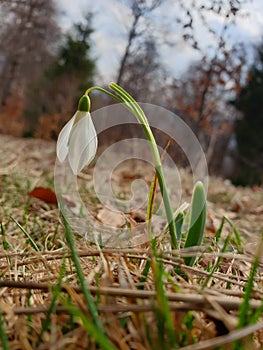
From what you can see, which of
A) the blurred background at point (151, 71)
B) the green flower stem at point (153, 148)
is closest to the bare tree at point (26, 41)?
the blurred background at point (151, 71)

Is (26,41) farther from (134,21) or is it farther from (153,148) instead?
(153,148)

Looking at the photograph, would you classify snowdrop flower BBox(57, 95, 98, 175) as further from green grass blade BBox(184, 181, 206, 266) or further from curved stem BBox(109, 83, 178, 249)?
green grass blade BBox(184, 181, 206, 266)

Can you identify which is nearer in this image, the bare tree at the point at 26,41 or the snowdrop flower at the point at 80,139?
the snowdrop flower at the point at 80,139

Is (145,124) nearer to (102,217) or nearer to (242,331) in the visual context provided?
(242,331)

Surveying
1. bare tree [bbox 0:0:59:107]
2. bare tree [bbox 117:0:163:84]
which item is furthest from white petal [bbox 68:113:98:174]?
bare tree [bbox 0:0:59:107]

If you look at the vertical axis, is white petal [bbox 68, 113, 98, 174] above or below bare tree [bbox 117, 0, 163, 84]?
below

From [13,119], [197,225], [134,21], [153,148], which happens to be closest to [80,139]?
[153,148]

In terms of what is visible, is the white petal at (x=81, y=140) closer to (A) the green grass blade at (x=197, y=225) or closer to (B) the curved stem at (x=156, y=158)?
(B) the curved stem at (x=156, y=158)

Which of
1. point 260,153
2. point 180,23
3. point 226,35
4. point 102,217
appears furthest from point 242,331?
point 260,153
